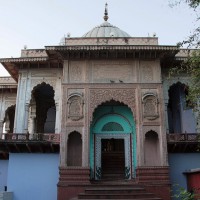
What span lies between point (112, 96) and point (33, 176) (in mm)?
4556

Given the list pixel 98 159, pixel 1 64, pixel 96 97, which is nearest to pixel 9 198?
pixel 98 159

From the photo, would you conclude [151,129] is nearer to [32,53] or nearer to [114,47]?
[114,47]

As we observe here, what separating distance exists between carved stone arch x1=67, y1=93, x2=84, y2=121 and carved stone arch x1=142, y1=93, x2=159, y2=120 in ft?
8.35

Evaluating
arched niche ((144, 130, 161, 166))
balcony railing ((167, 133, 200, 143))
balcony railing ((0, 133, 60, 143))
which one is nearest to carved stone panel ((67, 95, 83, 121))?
balcony railing ((0, 133, 60, 143))

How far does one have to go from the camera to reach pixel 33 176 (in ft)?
37.9

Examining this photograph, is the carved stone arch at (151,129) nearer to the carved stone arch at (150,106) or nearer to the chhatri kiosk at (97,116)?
the chhatri kiosk at (97,116)

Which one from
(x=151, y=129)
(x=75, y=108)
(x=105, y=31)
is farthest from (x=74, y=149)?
(x=105, y=31)

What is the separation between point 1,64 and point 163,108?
24.9 feet

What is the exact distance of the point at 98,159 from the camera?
1187cm

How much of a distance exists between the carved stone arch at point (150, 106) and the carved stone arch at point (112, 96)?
450mm

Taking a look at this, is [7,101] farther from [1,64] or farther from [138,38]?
[138,38]

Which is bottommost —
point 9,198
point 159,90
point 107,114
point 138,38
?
point 9,198

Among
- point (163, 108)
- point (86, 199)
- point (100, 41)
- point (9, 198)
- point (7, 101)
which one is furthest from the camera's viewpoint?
point (7, 101)

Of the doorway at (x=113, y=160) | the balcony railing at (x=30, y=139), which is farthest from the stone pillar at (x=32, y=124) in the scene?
the doorway at (x=113, y=160)
